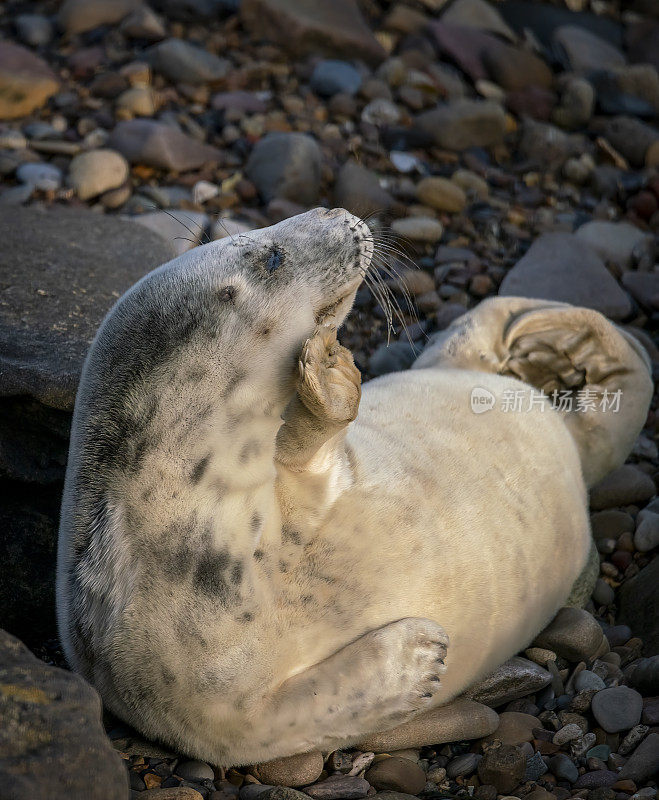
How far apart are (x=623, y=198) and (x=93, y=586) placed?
5.62 metres

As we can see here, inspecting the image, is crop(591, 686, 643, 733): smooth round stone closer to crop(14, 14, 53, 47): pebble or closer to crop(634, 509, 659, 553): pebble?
crop(634, 509, 659, 553): pebble

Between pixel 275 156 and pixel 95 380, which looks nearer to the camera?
pixel 95 380

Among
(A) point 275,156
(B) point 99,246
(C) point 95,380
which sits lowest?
(A) point 275,156

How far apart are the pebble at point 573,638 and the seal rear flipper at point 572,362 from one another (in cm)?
95

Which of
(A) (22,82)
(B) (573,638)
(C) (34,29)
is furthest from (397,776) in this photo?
(C) (34,29)

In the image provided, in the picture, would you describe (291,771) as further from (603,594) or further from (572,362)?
(572,362)

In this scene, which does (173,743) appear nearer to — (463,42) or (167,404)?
(167,404)

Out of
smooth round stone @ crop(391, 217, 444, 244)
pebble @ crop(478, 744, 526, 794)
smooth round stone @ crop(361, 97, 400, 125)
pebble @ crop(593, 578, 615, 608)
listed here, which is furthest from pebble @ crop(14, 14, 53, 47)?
pebble @ crop(478, 744, 526, 794)

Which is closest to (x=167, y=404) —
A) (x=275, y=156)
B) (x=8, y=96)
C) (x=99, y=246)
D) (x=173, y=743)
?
(x=173, y=743)

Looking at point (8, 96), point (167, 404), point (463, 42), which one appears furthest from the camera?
point (463, 42)

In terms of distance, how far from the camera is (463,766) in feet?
10.1

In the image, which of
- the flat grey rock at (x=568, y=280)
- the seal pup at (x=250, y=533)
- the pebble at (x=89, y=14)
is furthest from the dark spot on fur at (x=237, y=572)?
the pebble at (x=89, y=14)

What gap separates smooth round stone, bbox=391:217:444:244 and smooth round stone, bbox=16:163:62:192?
2111 millimetres

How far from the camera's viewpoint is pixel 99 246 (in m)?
4.74
